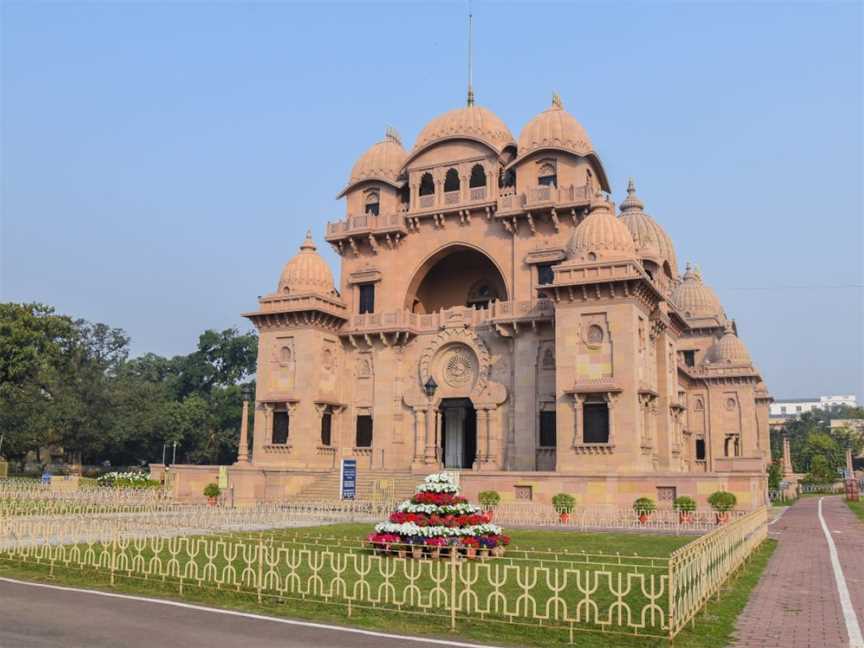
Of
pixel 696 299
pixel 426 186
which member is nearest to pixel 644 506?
pixel 426 186

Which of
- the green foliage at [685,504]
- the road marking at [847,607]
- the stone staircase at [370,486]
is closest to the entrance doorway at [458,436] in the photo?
the stone staircase at [370,486]

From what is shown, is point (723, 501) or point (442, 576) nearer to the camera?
point (442, 576)

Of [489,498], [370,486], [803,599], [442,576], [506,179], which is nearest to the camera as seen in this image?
[803,599]

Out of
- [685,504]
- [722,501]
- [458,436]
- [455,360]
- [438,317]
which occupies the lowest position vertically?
[685,504]

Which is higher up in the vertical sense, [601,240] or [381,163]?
[381,163]

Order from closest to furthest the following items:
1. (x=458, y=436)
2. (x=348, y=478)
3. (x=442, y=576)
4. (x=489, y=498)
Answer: (x=442, y=576) → (x=348, y=478) → (x=489, y=498) → (x=458, y=436)

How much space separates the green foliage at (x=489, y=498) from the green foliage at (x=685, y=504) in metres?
6.34

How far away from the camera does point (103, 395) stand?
193 ft

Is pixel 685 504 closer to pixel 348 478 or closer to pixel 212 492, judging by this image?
pixel 348 478

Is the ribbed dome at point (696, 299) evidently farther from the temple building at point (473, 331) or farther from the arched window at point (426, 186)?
the arched window at point (426, 186)

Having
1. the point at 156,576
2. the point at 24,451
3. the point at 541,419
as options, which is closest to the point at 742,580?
the point at 156,576

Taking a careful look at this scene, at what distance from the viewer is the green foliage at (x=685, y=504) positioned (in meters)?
26.0

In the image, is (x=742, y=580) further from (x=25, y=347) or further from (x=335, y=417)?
(x=25, y=347)

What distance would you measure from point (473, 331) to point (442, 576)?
24.2 meters
